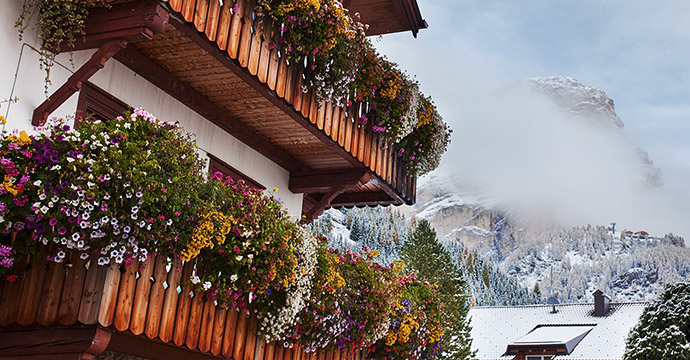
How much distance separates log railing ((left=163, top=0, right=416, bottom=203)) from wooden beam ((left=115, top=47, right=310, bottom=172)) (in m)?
1.26

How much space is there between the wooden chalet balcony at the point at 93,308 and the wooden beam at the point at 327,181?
4.39 meters

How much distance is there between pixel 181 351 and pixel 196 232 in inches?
83.7

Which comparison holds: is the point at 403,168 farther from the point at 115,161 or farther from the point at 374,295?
the point at 115,161

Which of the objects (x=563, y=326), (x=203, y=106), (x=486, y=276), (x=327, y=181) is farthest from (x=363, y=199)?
(x=486, y=276)

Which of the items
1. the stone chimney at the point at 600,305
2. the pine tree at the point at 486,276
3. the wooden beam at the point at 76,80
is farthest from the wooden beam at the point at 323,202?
the pine tree at the point at 486,276

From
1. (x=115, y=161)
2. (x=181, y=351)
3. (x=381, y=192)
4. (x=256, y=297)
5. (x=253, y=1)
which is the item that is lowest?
(x=181, y=351)

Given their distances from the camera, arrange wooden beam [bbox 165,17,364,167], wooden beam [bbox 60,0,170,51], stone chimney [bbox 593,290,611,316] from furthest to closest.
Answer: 1. stone chimney [bbox 593,290,611,316]
2. wooden beam [bbox 165,17,364,167]
3. wooden beam [bbox 60,0,170,51]

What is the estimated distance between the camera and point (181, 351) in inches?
310

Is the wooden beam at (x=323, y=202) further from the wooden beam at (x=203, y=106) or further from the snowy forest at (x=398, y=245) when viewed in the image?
the snowy forest at (x=398, y=245)

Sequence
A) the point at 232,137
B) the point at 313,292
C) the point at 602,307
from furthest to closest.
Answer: the point at 602,307 → the point at 232,137 → the point at 313,292

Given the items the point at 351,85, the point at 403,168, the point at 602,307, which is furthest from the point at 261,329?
the point at 602,307

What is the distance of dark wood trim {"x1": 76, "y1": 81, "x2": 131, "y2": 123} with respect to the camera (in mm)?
7723

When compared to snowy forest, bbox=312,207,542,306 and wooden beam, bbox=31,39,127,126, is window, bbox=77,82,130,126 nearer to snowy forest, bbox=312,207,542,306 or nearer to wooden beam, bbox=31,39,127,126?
wooden beam, bbox=31,39,127,126

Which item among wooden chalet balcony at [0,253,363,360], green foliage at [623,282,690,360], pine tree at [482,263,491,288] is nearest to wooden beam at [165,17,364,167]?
wooden chalet balcony at [0,253,363,360]
